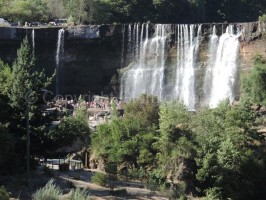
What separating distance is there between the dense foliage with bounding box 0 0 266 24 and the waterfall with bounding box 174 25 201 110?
12.2m

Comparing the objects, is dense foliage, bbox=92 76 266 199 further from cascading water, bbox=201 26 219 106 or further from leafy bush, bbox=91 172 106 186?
cascading water, bbox=201 26 219 106

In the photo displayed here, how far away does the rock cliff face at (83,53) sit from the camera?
57.7m

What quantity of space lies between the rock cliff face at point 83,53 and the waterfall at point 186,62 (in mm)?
1036

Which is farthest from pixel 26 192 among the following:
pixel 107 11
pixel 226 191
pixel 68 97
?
pixel 107 11

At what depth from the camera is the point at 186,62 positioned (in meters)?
57.1

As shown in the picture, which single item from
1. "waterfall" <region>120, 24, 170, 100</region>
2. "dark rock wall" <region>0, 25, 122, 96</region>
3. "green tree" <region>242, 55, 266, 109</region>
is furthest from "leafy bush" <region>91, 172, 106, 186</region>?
"dark rock wall" <region>0, 25, 122, 96</region>

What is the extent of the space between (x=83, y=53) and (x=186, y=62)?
11.8 metres

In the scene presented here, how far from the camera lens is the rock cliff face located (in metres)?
57.7

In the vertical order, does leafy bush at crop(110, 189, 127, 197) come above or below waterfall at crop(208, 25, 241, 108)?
below

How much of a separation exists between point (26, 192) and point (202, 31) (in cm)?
3786

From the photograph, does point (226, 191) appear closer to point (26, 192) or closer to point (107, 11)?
point (26, 192)

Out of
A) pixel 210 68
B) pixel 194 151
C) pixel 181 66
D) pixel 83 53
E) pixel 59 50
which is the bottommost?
pixel 194 151

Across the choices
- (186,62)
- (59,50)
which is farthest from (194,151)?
(59,50)

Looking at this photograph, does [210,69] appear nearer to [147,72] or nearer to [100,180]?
[147,72]
